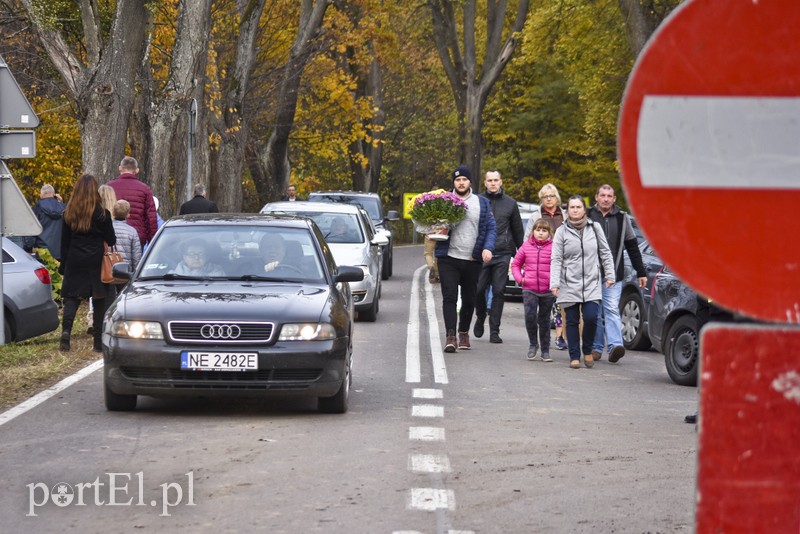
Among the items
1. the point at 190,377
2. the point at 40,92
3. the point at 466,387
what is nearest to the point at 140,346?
the point at 190,377

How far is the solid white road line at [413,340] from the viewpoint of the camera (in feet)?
43.1

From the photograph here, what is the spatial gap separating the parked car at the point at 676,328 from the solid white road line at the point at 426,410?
130 inches

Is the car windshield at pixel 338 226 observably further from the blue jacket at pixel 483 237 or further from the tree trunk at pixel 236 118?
the tree trunk at pixel 236 118

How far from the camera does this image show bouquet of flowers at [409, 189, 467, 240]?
15.3 meters

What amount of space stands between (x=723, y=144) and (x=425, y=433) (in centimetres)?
668

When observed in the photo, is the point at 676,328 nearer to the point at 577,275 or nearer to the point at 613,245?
the point at 577,275

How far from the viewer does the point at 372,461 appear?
8078mm

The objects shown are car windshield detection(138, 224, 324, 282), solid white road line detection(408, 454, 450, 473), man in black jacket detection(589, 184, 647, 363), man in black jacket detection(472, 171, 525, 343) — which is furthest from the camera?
man in black jacket detection(472, 171, 525, 343)

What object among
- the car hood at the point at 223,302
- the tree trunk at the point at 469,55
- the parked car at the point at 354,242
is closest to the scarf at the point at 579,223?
the car hood at the point at 223,302

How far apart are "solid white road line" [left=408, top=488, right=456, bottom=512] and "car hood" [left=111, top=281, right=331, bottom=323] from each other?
2.96m

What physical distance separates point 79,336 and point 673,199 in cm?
1407

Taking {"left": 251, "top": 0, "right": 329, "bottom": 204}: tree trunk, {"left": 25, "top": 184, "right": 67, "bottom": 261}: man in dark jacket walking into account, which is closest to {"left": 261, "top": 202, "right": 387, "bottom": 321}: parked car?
{"left": 25, "top": 184, "right": 67, "bottom": 261}: man in dark jacket walking

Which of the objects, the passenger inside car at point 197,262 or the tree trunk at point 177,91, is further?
the tree trunk at point 177,91

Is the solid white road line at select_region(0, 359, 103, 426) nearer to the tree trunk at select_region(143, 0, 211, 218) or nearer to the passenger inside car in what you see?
the passenger inside car
